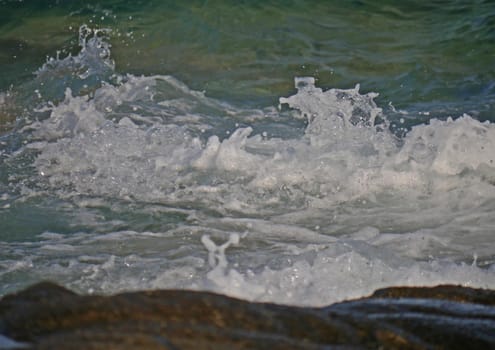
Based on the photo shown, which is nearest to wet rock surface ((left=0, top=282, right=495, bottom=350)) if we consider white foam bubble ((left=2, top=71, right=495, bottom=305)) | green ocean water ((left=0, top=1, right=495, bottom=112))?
white foam bubble ((left=2, top=71, right=495, bottom=305))

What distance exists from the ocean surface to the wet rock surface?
40.2 inches

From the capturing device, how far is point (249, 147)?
704 cm

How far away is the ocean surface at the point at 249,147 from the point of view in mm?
4594

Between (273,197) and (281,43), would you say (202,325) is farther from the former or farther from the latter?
(281,43)

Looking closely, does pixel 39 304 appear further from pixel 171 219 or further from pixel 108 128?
pixel 108 128

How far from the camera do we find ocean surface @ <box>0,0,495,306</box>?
4.59 m

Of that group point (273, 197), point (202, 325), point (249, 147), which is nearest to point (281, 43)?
point (249, 147)

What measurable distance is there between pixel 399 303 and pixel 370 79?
7.03 m

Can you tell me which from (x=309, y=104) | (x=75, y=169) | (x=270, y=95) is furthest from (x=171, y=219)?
(x=270, y=95)

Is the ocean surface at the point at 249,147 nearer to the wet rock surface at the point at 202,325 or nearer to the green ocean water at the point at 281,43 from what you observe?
the green ocean water at the point at 281,43

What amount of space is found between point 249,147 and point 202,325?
4945mm

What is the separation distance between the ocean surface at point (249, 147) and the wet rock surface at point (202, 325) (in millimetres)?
1021

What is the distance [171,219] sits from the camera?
550cm

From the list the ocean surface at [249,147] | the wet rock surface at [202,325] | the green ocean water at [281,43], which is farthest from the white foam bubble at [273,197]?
the green ocean water at [281,43]
